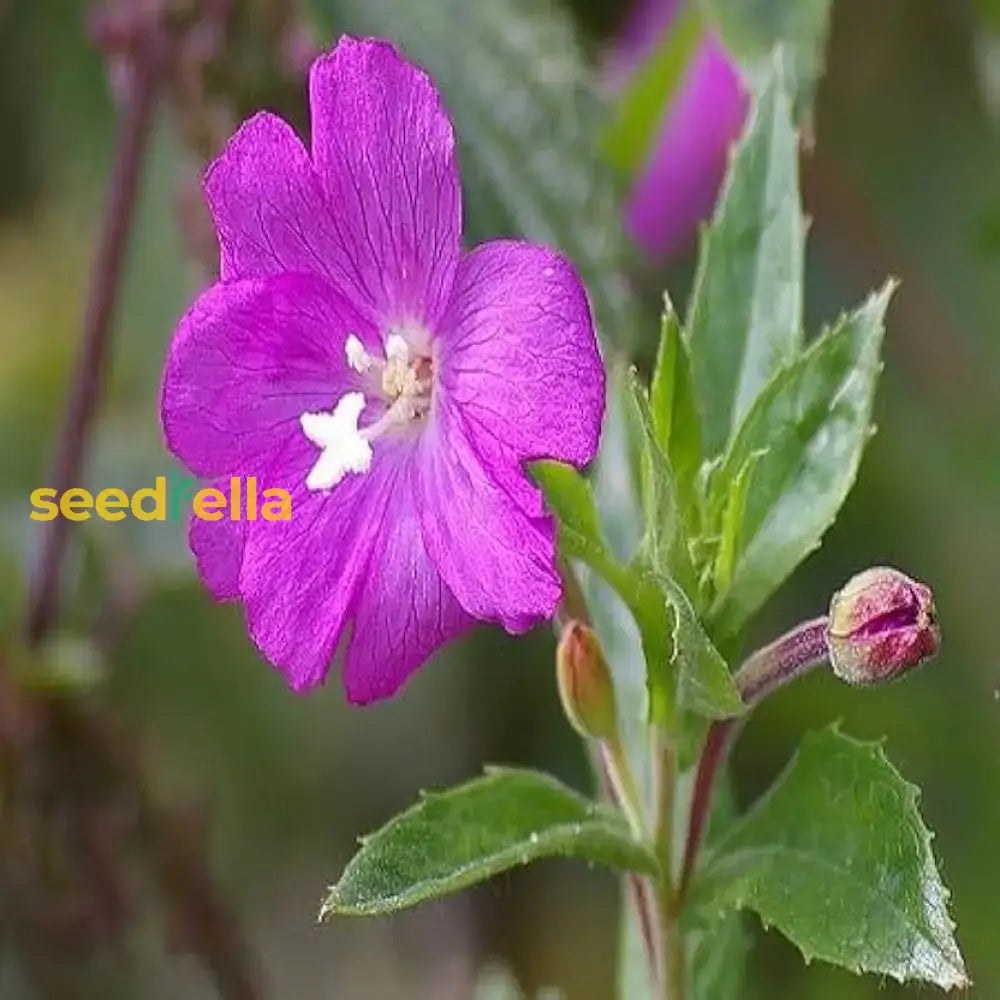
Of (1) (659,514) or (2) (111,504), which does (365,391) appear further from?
(2) (111,504)

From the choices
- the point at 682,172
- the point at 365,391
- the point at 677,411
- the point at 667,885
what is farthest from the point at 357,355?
the point at 682,172

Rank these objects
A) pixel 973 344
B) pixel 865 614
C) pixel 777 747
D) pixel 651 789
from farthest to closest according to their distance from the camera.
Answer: pixel 777 747 < pixel 973 344 < pixel 651 789 < pixel 865 614

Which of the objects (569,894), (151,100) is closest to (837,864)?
(151,100)

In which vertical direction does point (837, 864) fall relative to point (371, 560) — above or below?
below

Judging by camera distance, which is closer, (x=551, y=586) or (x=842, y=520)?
(x=551, y=586)

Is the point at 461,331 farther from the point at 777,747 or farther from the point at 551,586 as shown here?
the point at 777,747

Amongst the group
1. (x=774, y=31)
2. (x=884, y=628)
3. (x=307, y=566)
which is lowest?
(x=884, y=628)
